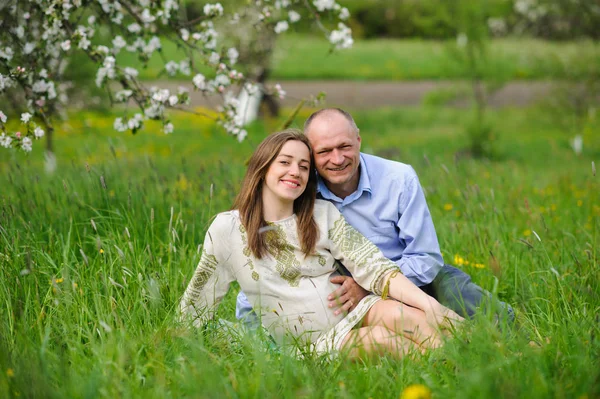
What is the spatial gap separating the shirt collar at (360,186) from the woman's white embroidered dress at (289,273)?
0.28 m

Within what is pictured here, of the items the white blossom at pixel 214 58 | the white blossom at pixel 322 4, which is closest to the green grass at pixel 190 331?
the white blossom at pixel 214 58

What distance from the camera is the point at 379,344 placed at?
9.53 ft

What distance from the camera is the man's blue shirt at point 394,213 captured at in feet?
11.2

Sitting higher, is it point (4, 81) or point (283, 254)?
point (4, 81)

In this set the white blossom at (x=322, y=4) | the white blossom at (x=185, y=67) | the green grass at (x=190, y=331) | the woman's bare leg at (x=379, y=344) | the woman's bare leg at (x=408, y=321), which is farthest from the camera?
the white blossom at (x=185, y=67)

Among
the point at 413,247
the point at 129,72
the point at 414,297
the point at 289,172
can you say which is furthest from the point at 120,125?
the point at 414,297

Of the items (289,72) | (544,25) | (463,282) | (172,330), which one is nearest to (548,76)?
(544,25)

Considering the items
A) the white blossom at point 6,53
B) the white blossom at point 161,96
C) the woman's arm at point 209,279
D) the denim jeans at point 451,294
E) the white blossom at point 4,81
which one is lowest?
the denim jeans at point 451,294

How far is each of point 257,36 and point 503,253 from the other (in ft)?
29.7

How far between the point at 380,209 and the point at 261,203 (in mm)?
662

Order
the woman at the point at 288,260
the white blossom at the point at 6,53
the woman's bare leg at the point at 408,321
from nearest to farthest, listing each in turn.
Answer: the woman's bare leg at the point at 408,321 < the woman at the point at 288,260 < the white blossom at the point at 6,53

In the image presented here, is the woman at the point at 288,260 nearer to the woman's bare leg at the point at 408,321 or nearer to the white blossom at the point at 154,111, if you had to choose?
the woman's bare leg at the point at 408,321

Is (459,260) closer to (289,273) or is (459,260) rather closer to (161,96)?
(289,273)

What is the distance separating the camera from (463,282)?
3.47 meters
